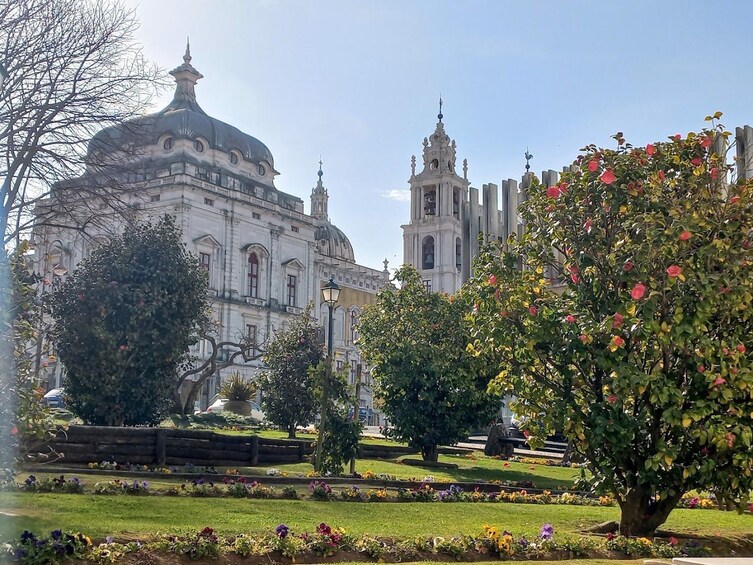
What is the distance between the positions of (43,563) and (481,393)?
17.4 metres

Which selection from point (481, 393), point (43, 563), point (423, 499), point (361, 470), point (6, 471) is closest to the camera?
point (43, 563)

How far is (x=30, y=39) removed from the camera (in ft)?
60.5

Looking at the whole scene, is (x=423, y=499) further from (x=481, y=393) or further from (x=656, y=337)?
(x=481, y=393)

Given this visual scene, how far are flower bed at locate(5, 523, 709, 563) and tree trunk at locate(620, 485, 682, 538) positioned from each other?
0.31 m

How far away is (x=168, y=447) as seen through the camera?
1736 cm

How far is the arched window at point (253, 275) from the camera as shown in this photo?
6275cm

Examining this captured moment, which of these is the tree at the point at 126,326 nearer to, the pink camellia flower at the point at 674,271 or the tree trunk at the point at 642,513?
the tree trunk at the point at 642,513

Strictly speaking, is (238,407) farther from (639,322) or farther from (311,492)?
(639,322)

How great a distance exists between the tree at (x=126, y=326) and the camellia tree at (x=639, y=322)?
10967mm

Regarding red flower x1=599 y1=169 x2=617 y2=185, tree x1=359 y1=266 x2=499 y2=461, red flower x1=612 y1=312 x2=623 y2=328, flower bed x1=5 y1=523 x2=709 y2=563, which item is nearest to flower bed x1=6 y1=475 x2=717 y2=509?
flower bed x1=5 y1=523 x2=709 y2=563

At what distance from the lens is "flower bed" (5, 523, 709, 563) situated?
7510 millimetres

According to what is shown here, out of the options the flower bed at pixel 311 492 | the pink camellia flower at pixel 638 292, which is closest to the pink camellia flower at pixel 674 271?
the pink camellia flower at pixel 638 292

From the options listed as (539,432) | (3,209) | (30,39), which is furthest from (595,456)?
(30,39)

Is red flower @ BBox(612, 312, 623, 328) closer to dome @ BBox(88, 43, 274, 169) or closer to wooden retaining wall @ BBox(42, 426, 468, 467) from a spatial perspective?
wooden retaining wall @ BBox(42, 426, 468, 467)
